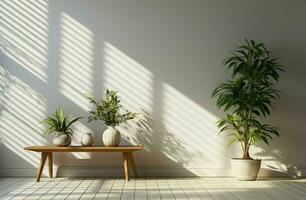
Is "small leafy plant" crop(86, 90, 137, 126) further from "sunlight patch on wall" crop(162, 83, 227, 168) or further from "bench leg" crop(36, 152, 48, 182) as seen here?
"bench leg" crop(36, 152, 48, 182)

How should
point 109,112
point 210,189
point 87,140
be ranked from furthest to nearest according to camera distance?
point 109,112 < point 87,140 < point 210,189

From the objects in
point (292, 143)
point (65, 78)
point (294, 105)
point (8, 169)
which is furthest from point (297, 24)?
point (8, 169)

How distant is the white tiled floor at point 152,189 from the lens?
4363 millimetres

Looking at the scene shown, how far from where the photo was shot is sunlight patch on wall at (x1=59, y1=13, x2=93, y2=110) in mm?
5773

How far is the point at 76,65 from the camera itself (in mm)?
5781

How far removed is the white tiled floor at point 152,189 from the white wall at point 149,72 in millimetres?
394

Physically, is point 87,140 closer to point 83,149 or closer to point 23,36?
point 83,149

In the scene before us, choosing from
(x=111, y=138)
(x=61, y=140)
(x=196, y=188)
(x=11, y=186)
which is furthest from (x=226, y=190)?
(x=11, y=186)

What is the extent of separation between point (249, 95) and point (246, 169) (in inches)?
33.7

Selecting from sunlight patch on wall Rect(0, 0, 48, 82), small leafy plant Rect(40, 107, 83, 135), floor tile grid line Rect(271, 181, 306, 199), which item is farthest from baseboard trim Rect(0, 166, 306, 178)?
sunlight patch on wall Rect(0, 0, 48, 82)

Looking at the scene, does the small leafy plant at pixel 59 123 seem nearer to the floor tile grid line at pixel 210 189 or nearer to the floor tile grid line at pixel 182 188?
the floor tile grid line at pixel 182 188

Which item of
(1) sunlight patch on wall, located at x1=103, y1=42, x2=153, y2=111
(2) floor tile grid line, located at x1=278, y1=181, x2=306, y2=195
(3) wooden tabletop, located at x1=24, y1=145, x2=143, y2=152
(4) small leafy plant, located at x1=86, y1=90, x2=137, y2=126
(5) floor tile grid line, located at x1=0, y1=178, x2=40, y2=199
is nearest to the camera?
(5) floor tile grid line, located at x1=0, y1=178, x2=40, y2=199

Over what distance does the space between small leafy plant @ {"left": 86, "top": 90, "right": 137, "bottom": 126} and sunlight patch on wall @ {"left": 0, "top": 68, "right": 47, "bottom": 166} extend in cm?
64

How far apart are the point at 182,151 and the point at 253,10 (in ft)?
6.47
